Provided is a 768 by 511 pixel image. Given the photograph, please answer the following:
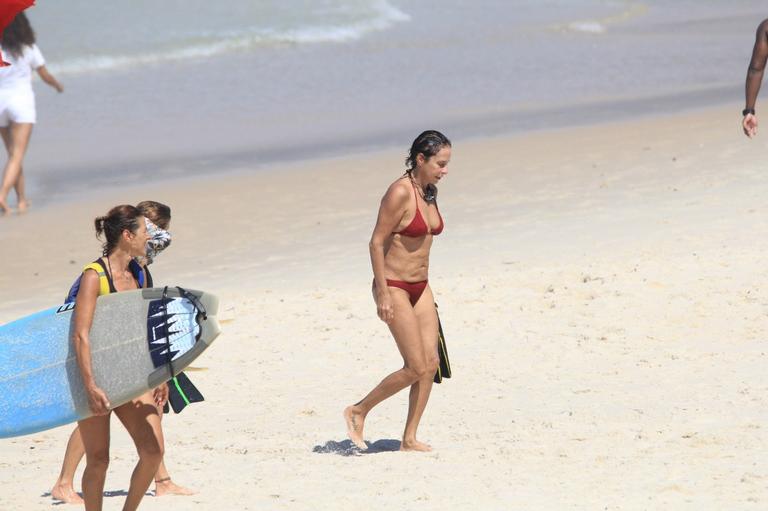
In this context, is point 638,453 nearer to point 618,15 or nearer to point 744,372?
point 744,372

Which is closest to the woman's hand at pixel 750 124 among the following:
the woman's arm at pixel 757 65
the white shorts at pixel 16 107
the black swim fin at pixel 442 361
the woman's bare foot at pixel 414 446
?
the woman's arm at pixel 757 65

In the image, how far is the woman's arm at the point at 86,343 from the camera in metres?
4.69

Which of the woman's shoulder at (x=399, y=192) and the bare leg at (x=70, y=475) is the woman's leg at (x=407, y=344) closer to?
the woman's shoulder at (x=399, y=192)

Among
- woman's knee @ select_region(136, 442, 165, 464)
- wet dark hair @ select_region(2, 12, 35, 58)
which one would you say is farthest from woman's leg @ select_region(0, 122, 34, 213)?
woman's knee @ select_region(136, 442, 165, 464)

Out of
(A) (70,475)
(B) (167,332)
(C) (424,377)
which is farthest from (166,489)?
(C) (424,377)

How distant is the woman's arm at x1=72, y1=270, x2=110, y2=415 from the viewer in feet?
15.4

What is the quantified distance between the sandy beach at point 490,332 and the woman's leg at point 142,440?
37 centimetres

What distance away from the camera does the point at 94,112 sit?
19641mm

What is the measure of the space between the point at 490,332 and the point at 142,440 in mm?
3649

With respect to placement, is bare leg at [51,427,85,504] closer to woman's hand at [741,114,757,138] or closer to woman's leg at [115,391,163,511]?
woman's leg at [115,391,163,511]

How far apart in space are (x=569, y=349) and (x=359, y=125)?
33.4 ft

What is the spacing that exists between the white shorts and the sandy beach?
104 centimetres

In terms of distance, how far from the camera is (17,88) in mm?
12320

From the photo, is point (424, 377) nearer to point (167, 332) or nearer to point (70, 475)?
point (167, 332)
